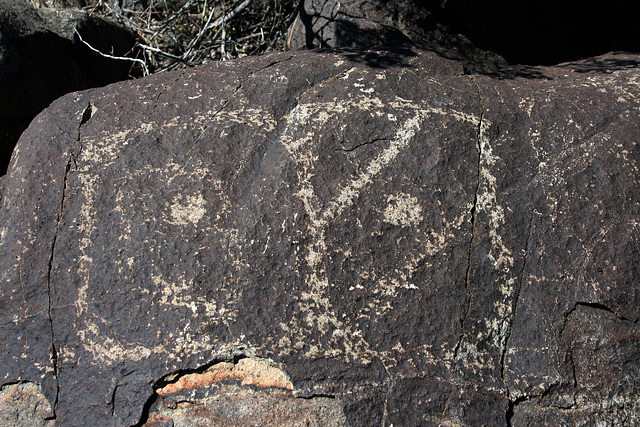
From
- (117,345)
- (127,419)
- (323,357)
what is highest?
(117,345)

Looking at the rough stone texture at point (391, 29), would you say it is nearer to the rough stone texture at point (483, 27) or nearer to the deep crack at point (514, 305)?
the rough stone texture at point (483, 27)

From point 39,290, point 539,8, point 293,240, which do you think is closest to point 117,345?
point 39,290

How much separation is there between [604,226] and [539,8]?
86.8 inches

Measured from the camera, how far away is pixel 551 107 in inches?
73.5

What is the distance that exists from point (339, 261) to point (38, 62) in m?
2.42

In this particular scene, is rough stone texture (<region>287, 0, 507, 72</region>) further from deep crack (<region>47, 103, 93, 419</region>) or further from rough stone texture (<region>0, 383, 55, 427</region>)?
rough stone texture (<region>0, 383, 55, 427</region>)

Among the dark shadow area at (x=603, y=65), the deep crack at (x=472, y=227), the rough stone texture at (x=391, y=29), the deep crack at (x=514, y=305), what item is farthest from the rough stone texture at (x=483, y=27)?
the deep crack at (x=514, y=305)

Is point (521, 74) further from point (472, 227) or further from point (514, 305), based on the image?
point (514, 305)

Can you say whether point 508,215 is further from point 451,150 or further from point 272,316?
point 272,316

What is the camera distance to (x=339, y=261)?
164cm

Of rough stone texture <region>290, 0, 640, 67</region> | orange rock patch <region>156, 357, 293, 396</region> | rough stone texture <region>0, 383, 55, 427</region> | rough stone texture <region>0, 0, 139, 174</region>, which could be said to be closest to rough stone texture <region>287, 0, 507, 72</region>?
rough stone texture <region>290, 0, 640, 67</region>

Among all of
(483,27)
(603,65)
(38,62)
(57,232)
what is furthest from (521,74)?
(38,62)

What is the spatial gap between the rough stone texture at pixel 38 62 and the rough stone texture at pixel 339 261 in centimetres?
122

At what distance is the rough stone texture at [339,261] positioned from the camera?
1583 mm
